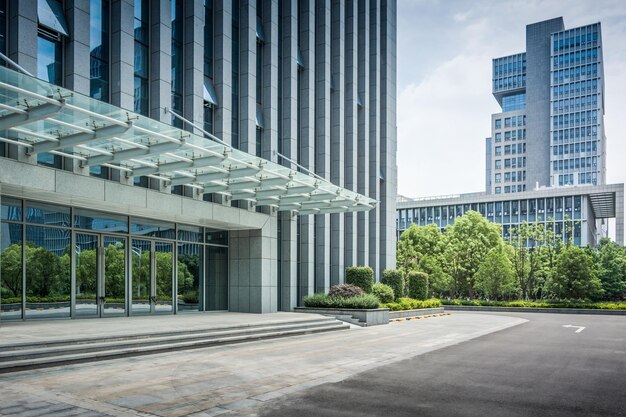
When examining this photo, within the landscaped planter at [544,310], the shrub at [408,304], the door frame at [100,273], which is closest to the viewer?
the door frame at [100,273]

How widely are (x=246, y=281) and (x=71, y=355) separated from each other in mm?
14573

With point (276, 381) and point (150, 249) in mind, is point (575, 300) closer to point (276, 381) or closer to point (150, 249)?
point (150, 249)

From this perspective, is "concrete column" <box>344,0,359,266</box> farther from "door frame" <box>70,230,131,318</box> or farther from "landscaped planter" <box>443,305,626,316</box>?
"landscaped planter" <box>443,305,626,316</box>

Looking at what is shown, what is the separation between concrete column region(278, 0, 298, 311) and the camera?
97.2ft

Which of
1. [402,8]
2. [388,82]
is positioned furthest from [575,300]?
[402,8]

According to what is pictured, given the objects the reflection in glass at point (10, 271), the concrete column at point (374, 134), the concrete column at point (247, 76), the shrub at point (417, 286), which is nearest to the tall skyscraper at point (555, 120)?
the shrub at point (417, 286)

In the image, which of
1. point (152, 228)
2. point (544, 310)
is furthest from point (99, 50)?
point (544, 310)

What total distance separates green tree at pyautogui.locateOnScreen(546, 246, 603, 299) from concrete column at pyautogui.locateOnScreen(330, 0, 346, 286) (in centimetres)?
2202

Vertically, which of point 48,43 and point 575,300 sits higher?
point 48,43

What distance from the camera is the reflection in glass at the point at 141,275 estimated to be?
77.3ft

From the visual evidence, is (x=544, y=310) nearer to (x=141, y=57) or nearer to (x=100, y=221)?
(x=100, y=221)

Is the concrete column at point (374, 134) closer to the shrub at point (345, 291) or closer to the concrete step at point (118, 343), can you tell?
the shrub at point (345, 291)

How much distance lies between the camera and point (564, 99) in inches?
5202

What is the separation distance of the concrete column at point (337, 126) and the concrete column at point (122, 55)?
15.1 m
